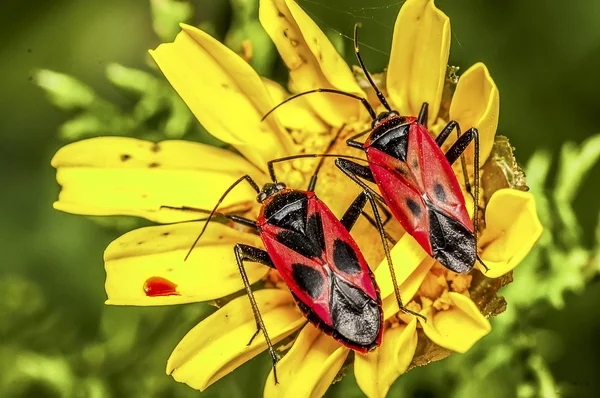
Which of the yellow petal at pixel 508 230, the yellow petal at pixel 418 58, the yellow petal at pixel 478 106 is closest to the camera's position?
the yellow petal at pixel 508 230

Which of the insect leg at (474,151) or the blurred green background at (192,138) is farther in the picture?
the blurred green background at (192,138)

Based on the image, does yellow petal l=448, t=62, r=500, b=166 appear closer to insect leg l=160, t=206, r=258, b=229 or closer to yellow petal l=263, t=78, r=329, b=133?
yellow petal l=263, t=78, r=329, b=133

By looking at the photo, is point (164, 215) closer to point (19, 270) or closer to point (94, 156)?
point (94, 156)

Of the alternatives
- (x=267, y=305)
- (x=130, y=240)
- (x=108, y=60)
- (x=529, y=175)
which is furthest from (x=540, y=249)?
(x=108, y=60)

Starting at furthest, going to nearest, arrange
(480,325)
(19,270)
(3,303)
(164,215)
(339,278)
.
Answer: (19,270) < (3,303) < (164,215) < (339,278) < (480,325)

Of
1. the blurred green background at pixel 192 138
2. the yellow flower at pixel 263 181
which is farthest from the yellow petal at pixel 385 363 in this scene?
the blurred green background at pixel 192 138

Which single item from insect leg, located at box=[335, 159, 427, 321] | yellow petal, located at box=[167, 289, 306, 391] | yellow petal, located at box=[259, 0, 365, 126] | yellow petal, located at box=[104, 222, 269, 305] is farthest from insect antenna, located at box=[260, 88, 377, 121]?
yellow petal, located at box=[167, 289, 306, 391]

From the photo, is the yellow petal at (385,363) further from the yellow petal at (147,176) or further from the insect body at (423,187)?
the yellow petal at (147,176)

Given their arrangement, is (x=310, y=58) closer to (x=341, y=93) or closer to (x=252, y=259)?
(x=341, y=93)
